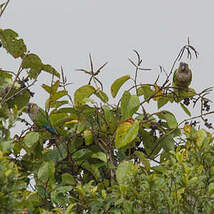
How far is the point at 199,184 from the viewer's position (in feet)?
6.12

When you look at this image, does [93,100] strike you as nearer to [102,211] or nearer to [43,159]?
[43,159]

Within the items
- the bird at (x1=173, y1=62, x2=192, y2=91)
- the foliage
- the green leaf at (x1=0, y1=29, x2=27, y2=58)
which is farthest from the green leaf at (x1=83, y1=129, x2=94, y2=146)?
the green leaf at (x1=0, y1=29, x2=27, y2=58)

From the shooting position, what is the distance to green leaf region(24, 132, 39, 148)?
95.8 inches

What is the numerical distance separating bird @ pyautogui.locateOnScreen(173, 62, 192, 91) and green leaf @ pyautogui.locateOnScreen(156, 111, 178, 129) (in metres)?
0.24

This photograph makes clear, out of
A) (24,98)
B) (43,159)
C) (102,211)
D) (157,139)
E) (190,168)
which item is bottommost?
(102,211)

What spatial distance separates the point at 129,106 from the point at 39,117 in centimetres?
45

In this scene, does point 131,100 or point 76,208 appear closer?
point 76,208

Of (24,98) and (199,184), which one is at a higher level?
(24,98)

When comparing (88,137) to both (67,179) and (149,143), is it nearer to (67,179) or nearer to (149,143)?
(67,179)

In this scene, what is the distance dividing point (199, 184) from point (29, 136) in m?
0.92

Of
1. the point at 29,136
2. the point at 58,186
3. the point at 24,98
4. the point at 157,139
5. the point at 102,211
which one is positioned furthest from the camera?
the point at 24,98

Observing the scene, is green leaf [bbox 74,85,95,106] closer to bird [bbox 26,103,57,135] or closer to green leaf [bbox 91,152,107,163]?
bird [bbox 26,103,57,135]

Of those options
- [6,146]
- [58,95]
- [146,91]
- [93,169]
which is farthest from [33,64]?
[6,146]

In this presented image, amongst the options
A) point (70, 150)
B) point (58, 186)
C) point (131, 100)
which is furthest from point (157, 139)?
point (58, 186)
